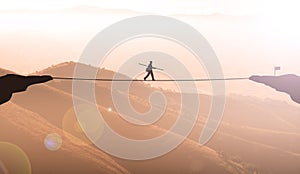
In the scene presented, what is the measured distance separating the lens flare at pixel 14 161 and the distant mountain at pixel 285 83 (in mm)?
92003

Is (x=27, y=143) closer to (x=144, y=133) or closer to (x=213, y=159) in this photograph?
(x=144, y=133)

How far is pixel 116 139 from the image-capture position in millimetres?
154250

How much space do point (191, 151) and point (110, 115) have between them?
135 ft

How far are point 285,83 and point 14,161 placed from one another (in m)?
100

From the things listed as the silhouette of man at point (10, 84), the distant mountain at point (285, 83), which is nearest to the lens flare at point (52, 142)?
the distant mountain at point (285, 83)

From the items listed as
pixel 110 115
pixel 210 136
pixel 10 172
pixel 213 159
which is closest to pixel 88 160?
pixel 10 172

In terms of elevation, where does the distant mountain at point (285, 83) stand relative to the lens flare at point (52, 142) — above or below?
above

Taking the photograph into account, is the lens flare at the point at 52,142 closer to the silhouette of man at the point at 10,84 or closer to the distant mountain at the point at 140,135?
the distant mountain at the point at 140,135

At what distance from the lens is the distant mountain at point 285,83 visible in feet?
102

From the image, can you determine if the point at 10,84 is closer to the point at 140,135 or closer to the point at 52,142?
the point at 52,142

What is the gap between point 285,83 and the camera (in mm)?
31578

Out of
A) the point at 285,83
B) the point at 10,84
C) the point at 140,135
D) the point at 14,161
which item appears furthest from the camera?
the point at 140,135

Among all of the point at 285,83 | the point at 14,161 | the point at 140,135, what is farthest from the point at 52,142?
the point at 285,83

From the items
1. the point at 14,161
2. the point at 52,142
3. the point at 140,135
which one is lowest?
the point at 14,161
